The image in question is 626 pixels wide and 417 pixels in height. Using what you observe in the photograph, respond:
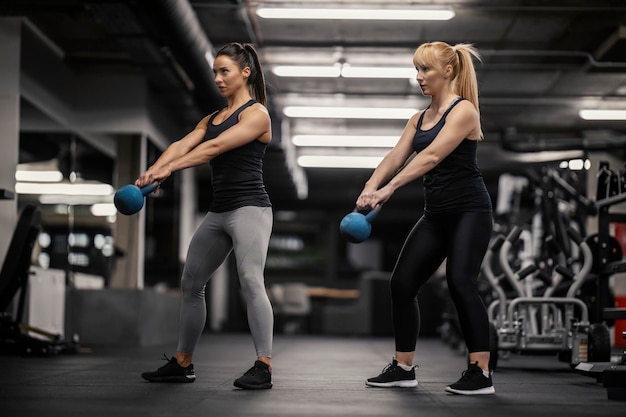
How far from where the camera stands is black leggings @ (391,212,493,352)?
3729mm

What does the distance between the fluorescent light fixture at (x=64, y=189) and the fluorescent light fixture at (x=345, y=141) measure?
4162 millimetres

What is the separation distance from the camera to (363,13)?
830cm

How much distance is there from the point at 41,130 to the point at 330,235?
37.0 ft

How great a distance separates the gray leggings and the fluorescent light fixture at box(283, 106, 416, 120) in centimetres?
821

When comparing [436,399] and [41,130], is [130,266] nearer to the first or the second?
[41,130]

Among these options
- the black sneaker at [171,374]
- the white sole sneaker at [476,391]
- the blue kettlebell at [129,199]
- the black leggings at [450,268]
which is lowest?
the white sole sneaker at [476,391]


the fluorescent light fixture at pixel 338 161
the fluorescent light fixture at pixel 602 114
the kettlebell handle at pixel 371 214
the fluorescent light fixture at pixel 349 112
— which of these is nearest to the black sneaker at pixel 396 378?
the kettlebell handle at pixel 371 214

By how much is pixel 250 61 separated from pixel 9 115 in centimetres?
436

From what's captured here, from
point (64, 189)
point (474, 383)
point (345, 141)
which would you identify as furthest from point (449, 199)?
point (345, 141)

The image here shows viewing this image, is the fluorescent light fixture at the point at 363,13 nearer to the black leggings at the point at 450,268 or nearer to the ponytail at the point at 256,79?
the ponytail at the point at 256,79

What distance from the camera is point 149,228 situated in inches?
423

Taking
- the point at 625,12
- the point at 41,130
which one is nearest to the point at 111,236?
the point at 41,130

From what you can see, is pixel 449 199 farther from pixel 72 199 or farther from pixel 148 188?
pixel 72 199

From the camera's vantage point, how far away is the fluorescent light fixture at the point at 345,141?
1374 centimetres
